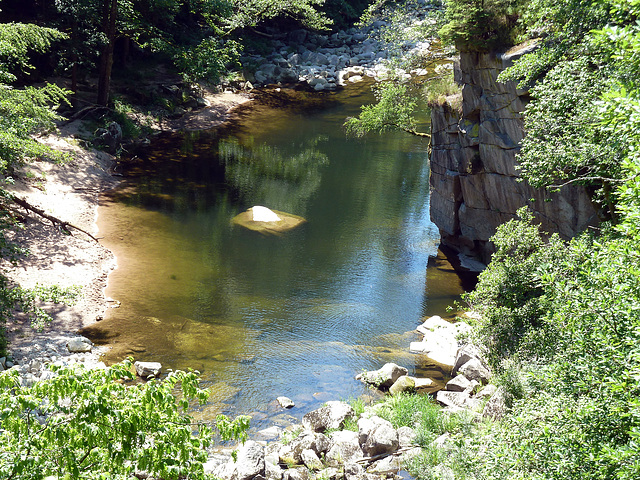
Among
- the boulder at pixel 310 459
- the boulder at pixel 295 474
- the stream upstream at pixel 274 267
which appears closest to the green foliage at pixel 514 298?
the stream upstream at pixel 274 267

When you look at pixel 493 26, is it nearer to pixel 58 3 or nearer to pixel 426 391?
pixel 426 391

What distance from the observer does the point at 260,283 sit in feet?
64.0

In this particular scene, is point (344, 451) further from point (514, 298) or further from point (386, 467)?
point (514, 298)

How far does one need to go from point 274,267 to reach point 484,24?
11.1m

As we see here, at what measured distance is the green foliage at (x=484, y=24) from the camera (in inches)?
→ 696

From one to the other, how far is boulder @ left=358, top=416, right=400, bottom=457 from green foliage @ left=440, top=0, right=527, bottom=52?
12900 mm

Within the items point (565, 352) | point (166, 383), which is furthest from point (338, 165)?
point (166, 383)

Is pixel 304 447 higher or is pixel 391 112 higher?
pixel 391 112

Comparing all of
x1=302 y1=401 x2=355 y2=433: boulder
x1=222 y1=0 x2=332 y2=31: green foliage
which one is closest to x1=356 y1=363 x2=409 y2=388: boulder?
x1=302 y1=401 x2=355 y2=433: boulder

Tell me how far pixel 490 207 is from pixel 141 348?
1250 cm

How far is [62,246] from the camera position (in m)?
19.8

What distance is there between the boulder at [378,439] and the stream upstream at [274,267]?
8.43 ft

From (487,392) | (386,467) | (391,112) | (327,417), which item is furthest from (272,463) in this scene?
(391,112)

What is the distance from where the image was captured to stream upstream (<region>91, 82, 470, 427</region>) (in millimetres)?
15133
